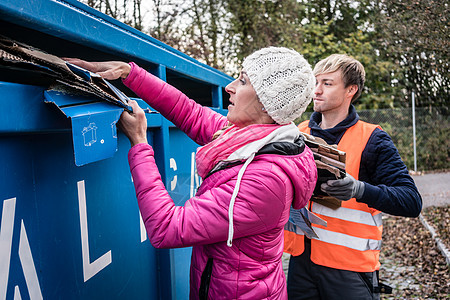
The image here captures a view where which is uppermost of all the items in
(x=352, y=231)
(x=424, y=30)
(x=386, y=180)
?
(x=424, y=30)

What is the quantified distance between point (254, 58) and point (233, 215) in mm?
567

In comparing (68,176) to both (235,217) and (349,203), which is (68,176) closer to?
(235,217)

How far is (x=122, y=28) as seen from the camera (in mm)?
1409

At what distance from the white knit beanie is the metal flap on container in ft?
1.58

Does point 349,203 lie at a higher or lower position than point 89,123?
lower

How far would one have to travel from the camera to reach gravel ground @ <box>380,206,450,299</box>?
154 inches

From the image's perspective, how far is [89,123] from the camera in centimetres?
102

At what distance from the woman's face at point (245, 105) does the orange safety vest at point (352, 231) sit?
66 cm

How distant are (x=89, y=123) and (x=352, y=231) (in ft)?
4.51

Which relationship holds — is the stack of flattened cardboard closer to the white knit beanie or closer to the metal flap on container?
the white knit beanie

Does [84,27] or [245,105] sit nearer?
[84,27]

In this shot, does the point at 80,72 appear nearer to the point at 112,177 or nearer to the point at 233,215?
the point at 112,177

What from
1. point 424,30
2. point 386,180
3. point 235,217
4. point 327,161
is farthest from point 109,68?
point 424,30

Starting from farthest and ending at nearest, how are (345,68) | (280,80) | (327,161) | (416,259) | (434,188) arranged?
1. (434,188)
2. (416,259)
3. (345,68)
4. (327,161)
5. (280,80)
